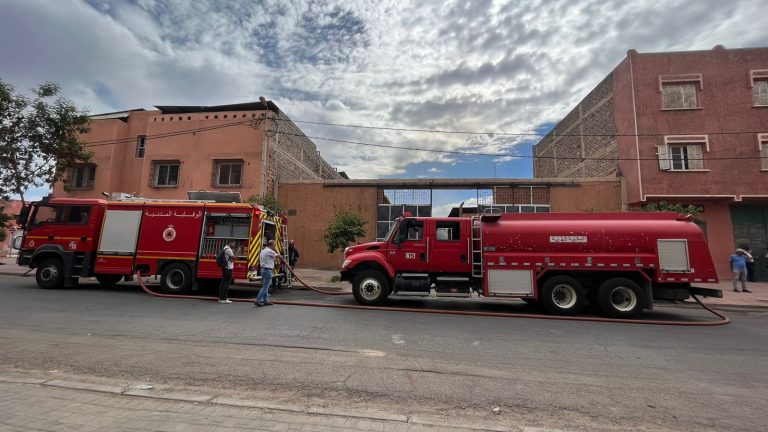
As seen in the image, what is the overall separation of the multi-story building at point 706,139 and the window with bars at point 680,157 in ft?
0.13

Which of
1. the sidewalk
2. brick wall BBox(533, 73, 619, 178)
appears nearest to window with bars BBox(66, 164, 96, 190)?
the sidewalk

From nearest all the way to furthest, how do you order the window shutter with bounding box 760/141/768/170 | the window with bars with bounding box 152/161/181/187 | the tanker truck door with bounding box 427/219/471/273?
the tanker truck door with bounding box 427/219/471/273 → the window shutter with bounding box 760/141/768/170 → the window with bars with bounding box 152/161/181/187

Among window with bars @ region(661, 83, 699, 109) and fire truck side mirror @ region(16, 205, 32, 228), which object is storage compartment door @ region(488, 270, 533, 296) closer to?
fire truck side mirror @ region(16, 205, 32, 228)

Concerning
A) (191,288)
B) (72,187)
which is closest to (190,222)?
(191,288)

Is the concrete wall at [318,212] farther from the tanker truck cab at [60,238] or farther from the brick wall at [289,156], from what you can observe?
the tanker truck cab at [60,238]

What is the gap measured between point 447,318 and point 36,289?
42.1 feet

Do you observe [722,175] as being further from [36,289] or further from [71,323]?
[36,289]

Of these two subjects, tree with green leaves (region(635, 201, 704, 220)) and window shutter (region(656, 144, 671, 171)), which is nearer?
tree with green leaves (region(635, 201, 704, 220))

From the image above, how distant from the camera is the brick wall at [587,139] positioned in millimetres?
21297

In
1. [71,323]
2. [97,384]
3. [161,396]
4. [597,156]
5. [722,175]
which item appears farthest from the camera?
[597,156]

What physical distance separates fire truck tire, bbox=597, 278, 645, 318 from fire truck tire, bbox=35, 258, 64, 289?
16105 millimetres

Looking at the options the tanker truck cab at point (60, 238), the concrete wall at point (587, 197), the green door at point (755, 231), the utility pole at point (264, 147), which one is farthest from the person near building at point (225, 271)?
the green door at point (755, 231)

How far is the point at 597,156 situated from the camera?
73.0 ft

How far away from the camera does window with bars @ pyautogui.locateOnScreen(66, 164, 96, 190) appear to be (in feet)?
75.7
